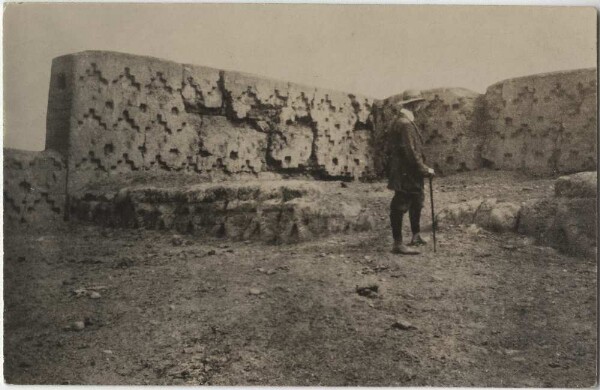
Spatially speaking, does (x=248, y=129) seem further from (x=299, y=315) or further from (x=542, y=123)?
(x=299, y=315)

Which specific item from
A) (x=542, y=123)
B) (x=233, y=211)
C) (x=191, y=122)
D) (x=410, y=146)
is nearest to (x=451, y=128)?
(x=542, y=123)

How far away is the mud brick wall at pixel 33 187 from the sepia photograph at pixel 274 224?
0.07 ft

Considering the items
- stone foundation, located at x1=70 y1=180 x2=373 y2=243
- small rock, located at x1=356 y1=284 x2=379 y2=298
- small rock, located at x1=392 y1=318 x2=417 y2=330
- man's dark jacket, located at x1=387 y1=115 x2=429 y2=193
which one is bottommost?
small rock, located at x1=392 y1=318 x2=417 y2=330

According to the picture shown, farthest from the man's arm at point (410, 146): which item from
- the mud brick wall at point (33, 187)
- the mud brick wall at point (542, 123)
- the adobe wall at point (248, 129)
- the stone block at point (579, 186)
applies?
the mud brick wall at point (33, 187)

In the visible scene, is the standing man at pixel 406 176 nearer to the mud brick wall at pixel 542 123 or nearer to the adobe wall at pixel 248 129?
the adobe wall at pixel 248 129

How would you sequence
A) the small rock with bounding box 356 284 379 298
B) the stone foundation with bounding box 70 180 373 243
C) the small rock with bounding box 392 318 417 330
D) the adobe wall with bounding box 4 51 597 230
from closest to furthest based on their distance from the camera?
the small rock with bounding box 392 318 417 330 < the small rock with bounding box 356 284 379 298 < the stone foundation with bounding box 70 180 373 243 < the adobe wall with bounding box 4 51 597 230

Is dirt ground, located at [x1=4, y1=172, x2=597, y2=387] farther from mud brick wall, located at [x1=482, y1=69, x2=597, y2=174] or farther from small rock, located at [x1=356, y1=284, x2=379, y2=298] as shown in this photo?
mud brick wall, located at [x1=482, y1=69, x2=597, y2=174]

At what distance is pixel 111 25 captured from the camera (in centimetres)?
601

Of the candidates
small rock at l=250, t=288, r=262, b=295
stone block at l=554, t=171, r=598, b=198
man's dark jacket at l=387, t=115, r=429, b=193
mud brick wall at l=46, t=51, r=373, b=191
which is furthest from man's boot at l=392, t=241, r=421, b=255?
mud brick wall at l=46, t=51, r=373, b=191

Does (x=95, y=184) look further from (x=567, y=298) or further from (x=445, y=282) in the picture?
(x=567, y=298)

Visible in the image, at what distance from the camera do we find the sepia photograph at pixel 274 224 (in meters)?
4.87

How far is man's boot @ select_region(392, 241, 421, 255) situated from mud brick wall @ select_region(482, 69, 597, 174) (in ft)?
8.26

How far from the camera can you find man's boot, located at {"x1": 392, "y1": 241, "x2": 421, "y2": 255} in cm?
596

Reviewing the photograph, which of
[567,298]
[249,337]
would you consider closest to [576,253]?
[567,298]
